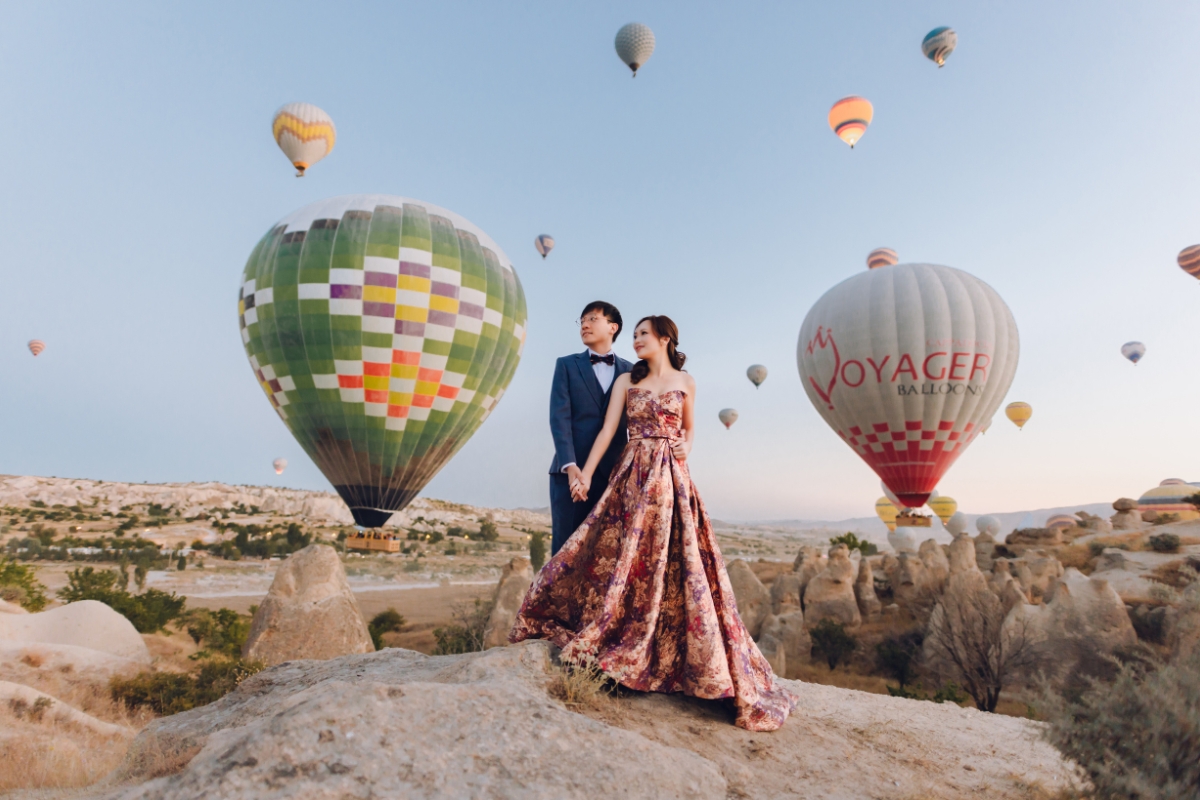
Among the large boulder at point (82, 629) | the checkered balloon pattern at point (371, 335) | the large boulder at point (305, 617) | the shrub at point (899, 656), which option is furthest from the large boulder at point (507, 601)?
the shrub at point (899, 656)

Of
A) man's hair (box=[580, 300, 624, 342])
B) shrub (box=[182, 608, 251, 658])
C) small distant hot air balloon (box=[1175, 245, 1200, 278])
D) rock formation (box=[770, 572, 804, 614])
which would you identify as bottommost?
shrub (box=[182, 608, 251, 658])

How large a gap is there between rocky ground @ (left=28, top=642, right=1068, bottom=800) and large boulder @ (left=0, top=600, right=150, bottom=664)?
12226mm

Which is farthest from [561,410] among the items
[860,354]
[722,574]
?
[860,354]

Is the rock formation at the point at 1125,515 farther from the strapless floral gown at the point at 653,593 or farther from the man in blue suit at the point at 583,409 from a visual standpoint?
the man in blue suit at the point at 583,409

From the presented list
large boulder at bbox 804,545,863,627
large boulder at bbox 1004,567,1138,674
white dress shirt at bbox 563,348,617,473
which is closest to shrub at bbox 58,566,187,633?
large boulder at bbox 804,545,863,627

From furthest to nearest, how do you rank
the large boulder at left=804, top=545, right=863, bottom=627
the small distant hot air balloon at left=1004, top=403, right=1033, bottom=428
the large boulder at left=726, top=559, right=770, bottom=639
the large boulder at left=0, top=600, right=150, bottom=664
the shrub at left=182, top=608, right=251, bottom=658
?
the small distant hot air balloon at left=1004, top=403, right=1033, bottom=428, the large boulder at left=804, top=545, right=863, bottom=627, the large boulder at left=726, top=559, right=770, bottom=639, the shrub at left=182, top=608, right=251, bottom=658, the large boulder at left=0, top=600, right=150, bottom=664

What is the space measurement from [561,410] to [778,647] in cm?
1751

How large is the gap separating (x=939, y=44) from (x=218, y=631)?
36677 millimetres

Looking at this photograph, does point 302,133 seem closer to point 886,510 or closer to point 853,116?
point 853,116

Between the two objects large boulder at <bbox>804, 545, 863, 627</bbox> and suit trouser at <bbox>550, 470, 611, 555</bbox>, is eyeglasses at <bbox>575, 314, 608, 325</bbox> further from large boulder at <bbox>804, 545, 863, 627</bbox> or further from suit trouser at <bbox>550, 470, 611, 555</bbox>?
large boulder at <bbox>804, 545, 863, 627</bbox>

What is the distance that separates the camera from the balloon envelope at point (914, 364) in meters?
25.6

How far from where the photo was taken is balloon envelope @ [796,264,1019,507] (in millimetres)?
25562

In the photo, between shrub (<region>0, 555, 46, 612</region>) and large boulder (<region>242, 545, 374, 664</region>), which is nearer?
large boulder (<region>242, 545, 374, 664</region>)

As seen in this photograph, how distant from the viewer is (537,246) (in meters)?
34.6
